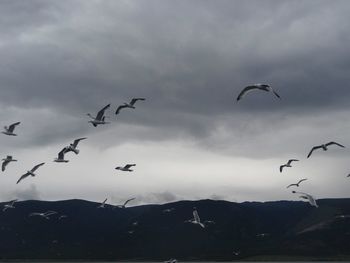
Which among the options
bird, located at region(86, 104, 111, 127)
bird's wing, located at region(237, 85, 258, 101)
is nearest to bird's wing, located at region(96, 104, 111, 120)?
bird, located at region(86, 104, 111, 127)

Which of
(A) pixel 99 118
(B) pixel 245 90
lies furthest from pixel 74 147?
(B) pixel 245 90

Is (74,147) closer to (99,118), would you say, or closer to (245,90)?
(99,118)

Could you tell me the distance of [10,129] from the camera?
7100 centimetres

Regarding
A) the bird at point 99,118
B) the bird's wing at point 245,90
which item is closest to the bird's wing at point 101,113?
the bird at point 99,118

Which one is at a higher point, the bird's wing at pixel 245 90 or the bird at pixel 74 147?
the bird at pixel 74 147

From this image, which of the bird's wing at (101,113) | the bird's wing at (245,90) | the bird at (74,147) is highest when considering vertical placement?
the bird's wing at (101,113)

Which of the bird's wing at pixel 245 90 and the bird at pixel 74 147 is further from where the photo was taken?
the bird at pixel 74 147

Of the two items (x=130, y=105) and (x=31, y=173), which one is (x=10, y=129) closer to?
(x=31, y=173)

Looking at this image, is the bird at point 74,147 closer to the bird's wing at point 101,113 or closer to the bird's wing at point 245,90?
the bird's wing at point 101,113

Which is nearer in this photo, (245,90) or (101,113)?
(245,90)

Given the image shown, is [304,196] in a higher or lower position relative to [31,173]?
lower

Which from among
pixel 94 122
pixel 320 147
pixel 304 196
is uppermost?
pixel 94 122

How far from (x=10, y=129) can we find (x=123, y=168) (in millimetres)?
15642

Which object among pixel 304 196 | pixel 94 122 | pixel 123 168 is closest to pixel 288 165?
pixel 304 196
